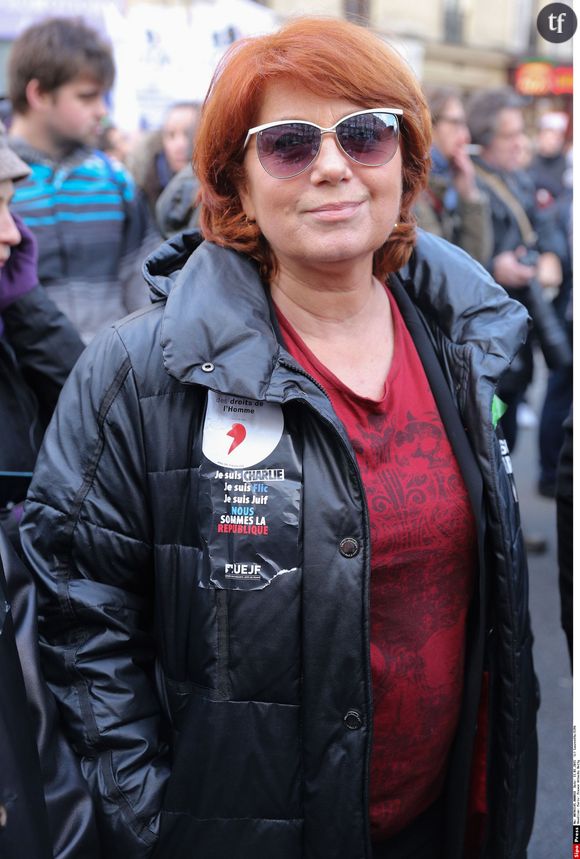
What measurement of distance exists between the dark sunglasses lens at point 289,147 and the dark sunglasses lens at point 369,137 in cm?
5

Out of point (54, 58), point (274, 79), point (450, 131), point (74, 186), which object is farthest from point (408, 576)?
point (450, 131)

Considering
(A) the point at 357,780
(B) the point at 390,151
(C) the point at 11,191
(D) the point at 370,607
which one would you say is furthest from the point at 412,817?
(C) the point at 11,191

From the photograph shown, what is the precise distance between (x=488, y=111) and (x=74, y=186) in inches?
121

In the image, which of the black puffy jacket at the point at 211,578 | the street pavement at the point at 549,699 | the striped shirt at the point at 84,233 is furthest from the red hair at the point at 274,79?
the striped shirt at the point at 84,233

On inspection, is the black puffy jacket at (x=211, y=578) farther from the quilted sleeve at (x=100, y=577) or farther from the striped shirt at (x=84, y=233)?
the striped shirt at (x=84, y=233)

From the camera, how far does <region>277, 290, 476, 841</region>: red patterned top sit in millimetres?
1751

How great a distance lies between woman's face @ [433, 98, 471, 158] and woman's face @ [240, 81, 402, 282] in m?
3.58

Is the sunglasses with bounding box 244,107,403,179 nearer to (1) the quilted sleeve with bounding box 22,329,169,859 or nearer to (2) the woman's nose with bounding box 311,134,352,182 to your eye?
(2) the woman's nose with bounding box 311,134,352,182

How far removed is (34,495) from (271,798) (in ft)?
2.16

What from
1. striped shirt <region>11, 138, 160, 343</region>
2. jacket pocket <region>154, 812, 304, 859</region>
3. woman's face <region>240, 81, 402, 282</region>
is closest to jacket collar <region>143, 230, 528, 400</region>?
woman's face <region>240, 81, 402, 282</region>

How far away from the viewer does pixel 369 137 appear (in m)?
1.74

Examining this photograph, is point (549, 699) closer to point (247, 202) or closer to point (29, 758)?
point (247, 202)

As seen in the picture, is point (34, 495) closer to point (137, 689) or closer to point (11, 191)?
point (137, 689)

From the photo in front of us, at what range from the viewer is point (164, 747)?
1.78 metres
